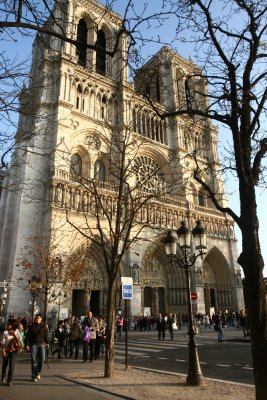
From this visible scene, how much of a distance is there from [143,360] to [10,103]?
8.78 metres

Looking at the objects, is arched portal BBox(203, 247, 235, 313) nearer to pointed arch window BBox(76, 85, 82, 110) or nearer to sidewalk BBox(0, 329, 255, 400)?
pointed arch window BBox(76, 85, 82, 110)

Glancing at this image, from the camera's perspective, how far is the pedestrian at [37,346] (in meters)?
7.36

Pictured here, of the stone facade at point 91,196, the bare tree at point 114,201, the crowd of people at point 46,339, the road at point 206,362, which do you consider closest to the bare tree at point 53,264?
the stone facade at point 91,196

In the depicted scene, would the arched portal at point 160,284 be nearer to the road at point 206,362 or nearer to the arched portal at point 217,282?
the arched portal at point 217,282

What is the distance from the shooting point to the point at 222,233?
33.0 meters

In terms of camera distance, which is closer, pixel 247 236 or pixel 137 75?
pixel 247 236

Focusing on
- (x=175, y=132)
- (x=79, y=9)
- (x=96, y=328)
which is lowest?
(x=96, y=328)

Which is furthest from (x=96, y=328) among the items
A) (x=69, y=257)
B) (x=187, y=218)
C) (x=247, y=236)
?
(x=187, y=218)

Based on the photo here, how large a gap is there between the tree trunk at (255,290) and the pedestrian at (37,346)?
4.91 metres

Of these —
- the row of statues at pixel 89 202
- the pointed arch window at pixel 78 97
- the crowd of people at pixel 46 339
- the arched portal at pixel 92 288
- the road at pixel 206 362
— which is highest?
the pointed arch window at pixel 78 97

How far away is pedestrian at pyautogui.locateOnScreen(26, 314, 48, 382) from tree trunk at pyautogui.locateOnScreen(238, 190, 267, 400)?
491 centimetres

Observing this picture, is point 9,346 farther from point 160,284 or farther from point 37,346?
point 160,284

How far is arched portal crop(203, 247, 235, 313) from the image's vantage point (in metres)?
31.0

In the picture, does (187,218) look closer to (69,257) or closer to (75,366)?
(69,257)
